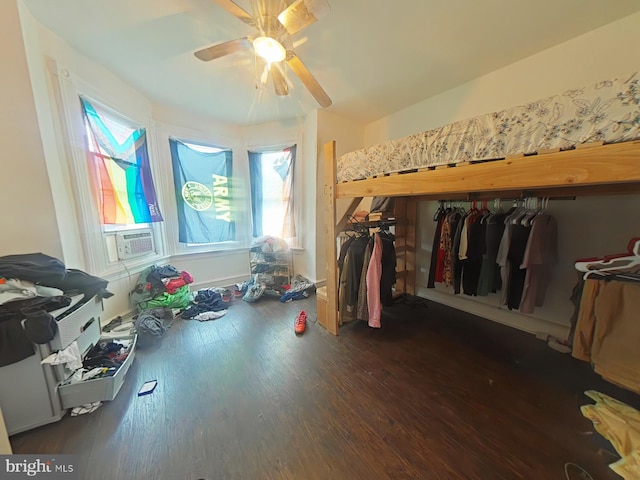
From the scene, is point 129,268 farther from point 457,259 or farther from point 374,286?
point 457,259

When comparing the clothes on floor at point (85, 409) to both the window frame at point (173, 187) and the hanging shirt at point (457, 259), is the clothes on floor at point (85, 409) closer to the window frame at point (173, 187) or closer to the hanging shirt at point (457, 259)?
the window frame at point (173, 187)

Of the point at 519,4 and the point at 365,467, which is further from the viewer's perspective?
the point at 519,4

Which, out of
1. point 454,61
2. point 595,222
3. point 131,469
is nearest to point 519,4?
point 454,61

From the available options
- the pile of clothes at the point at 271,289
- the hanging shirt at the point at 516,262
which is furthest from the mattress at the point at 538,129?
the pile of clothes at the point at 271,289

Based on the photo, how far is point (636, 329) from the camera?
121 cm

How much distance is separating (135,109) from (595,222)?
15.7 feet

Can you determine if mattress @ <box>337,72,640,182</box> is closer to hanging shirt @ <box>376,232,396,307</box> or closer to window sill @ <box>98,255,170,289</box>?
hanging shirt @ <box>376,232,396,307</box>

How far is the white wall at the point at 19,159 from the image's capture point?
1459mm

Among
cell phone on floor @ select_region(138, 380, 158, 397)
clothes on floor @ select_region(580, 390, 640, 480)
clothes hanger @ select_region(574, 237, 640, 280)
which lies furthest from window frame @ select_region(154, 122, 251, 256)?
clothes on floor @ select_region(580, 390, 640, 480)

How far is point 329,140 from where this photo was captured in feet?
10.6

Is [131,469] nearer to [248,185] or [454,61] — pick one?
[248,185]

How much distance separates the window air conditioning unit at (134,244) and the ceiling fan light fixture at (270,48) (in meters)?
2.45

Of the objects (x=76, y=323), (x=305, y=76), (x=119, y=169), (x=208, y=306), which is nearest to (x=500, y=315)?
(x=305, y=76)

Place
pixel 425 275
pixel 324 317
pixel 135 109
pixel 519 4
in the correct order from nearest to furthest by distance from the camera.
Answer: pixel 519 4, pixel 324 317, pixel 135 109, pixel 425 275
